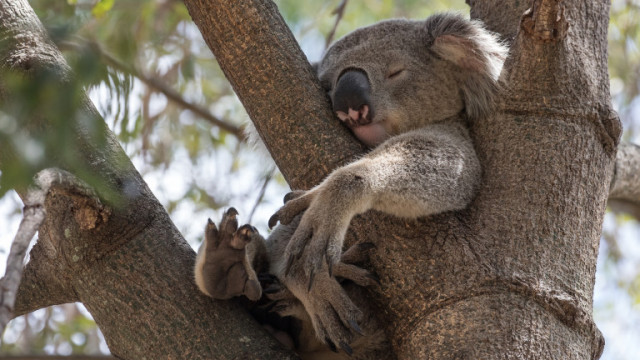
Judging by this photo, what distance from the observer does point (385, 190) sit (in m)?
2.40

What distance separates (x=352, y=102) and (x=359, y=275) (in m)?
0.80

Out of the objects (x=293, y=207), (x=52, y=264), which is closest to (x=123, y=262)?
(x=52, y=264)

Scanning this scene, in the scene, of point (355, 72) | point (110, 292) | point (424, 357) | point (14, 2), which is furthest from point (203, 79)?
point (424, 357)

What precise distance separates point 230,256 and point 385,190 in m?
0.62

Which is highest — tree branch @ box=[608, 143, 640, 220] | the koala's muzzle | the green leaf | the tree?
the green leaf

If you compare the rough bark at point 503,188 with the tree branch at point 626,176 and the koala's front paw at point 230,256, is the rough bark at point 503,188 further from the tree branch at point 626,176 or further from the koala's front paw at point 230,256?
the tree branch at point 626,176

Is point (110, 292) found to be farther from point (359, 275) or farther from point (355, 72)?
point (355, 72)

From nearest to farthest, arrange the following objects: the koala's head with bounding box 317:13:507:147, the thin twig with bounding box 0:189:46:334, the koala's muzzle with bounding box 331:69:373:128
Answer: the thin twig with bounding box 0:189:46:334 < the koala's muzzle with bounding box 331:69:373:128 < the koala's head with bounding box 317:13:507:147

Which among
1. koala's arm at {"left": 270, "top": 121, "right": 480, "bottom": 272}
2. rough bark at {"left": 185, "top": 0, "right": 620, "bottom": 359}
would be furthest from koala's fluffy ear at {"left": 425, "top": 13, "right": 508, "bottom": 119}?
koala's arm at {"left": 270, "top": 121, "right": 480, "bottom": 272}

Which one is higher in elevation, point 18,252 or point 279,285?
point 18,252

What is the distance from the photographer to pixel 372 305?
2.30m

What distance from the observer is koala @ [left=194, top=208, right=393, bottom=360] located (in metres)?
2.27

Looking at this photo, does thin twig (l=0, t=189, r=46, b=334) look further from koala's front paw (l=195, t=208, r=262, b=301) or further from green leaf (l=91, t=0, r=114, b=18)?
green leaf (l=91, t=0, r=114, b=18)

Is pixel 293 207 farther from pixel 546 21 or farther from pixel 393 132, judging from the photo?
pixel 546 21
